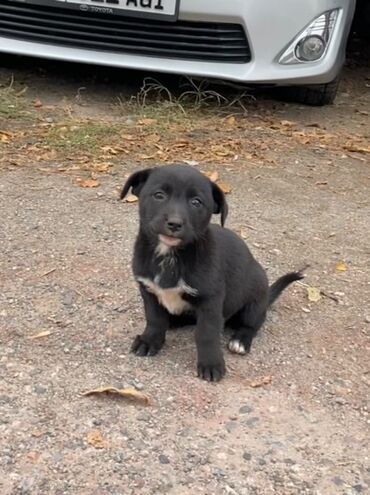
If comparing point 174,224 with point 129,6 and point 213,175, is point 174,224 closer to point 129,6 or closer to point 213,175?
point 213,175

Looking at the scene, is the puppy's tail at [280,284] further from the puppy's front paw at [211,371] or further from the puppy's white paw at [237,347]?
the puppy's front paw at [211,371]

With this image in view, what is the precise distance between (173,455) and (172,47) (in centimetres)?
363

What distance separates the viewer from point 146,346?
10.4 ft

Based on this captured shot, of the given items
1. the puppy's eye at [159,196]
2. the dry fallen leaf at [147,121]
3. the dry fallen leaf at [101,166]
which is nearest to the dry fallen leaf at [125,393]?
the puppy's eye at [159,196]

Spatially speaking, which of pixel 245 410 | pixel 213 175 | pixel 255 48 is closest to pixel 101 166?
pixel 213 175

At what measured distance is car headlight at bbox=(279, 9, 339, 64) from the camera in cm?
559

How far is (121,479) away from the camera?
2.50 metres

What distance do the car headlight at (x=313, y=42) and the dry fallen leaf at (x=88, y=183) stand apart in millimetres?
1665

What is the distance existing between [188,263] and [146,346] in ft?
1.34

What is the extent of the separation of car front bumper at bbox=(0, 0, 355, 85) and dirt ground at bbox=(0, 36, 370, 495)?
1.10 feet

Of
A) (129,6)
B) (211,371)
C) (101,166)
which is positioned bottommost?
(101,166)

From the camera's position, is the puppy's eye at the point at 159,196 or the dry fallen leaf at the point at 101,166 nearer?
the puppy's eye at the point at 159,196

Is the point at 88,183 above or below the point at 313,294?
below

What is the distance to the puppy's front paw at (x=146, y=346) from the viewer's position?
317cm
